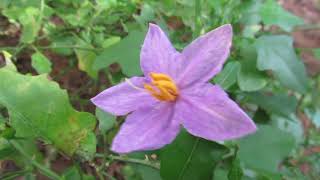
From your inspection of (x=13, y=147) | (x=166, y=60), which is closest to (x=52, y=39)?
(x=13, y=147)

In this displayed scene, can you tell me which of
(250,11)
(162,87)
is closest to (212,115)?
(162,87)

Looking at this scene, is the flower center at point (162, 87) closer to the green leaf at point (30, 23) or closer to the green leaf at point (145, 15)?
the green leaf at point (145, 15)

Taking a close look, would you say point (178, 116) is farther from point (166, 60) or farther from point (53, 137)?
point (53, 137)

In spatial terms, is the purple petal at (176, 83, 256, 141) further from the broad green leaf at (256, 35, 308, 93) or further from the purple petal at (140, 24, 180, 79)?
the broad green leaf at (256, 35, 308, 93)

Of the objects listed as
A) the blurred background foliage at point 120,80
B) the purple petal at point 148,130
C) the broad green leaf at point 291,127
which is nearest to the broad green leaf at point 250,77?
the blurred background foliage at point 120,80

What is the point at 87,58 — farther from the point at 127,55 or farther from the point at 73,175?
the point at 73,175
